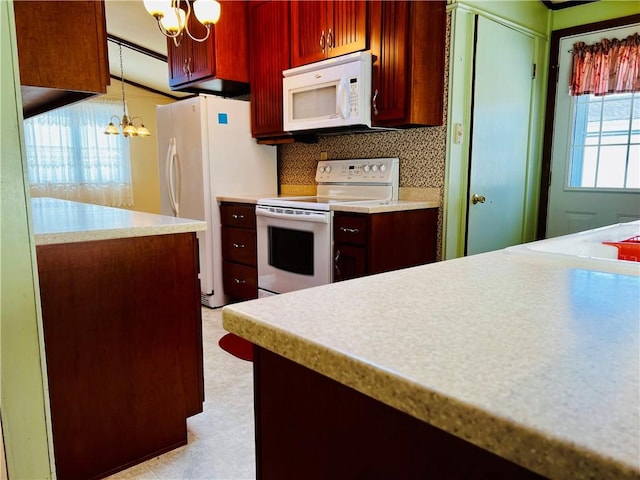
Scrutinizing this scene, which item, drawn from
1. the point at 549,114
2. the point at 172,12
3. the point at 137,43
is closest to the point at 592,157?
the point at 549,114

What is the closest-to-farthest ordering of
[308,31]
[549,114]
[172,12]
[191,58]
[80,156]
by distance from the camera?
[172,12] < [308,31] < [549,114] < [191,58] < [80,156]

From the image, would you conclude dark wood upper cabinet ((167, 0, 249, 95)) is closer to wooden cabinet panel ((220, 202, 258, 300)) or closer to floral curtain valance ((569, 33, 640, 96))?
wooden cabinet panel ((220, 202, 258, 300))

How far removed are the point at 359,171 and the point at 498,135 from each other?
3.28 ft

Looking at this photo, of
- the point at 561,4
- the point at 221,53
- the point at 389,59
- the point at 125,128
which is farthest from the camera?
→ the point at 125,128

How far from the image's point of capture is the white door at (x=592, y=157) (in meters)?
3.00

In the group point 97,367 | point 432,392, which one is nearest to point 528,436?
point 432,392

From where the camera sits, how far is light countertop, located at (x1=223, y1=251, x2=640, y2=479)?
335 millimetres

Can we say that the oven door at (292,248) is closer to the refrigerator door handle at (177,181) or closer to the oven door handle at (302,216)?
the oven door handle at (302,216)

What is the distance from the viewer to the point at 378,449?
513 millimetres

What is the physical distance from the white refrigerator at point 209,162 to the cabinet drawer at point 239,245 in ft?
0.24

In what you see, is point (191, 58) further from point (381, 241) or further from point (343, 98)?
point (381, 241)

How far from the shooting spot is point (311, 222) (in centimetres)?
284

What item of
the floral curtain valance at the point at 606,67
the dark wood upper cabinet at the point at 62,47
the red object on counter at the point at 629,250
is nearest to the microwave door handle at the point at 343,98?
the dark wood upper cabinet at the point at 62,47

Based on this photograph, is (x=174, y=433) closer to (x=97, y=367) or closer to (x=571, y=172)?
(x=97, y=367)
